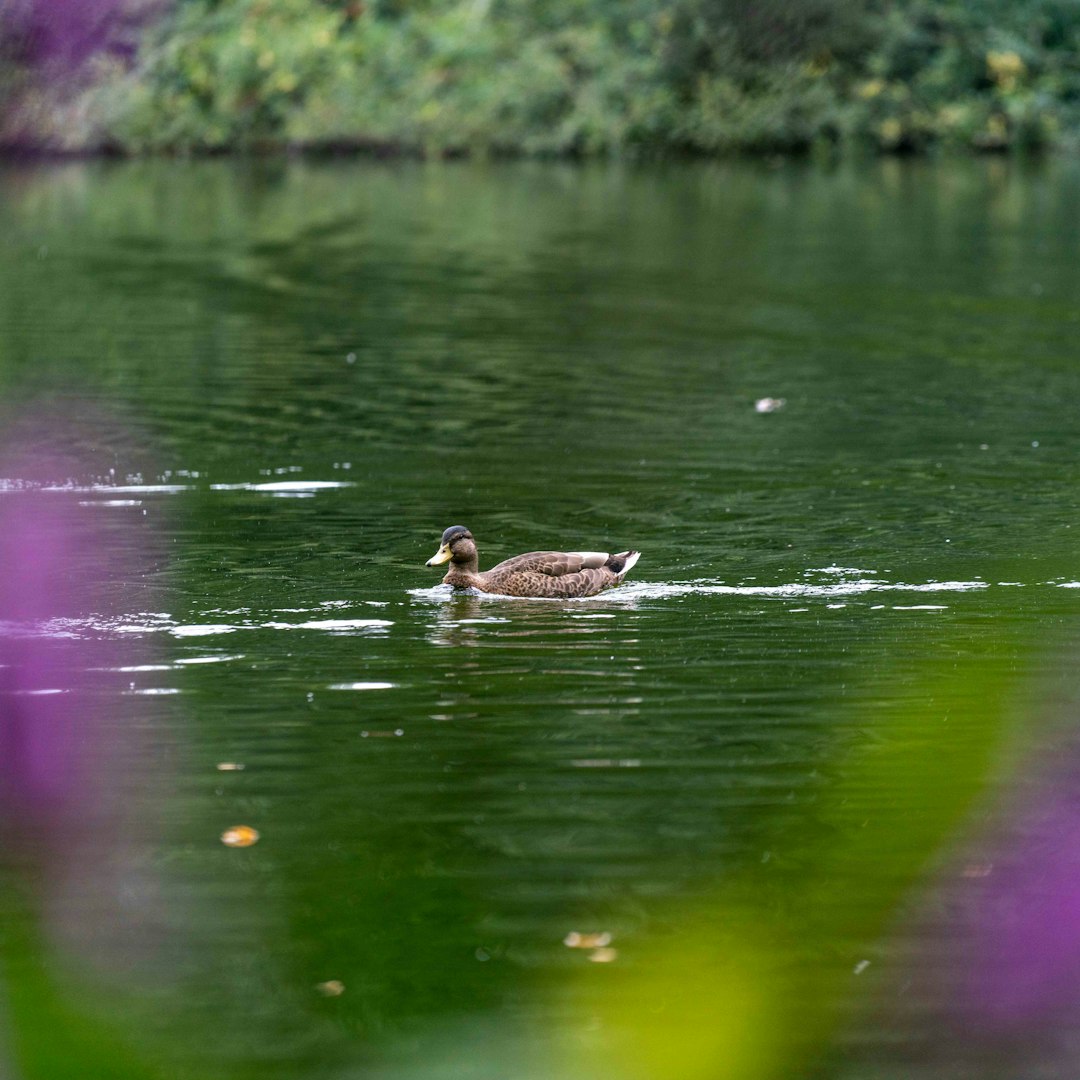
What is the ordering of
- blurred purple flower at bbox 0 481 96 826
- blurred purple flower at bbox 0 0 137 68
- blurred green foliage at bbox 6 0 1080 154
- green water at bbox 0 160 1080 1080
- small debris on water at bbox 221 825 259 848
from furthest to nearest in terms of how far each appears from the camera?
blurred purple flower at bbox 0 0 137 68, blurred green foliage at bbox 6 0 1080 154, blurred purple flower at bbox 0 481 96 826, small debris on water at bbox 221 825 259 848, green water at bbox 0 160 1080 1080

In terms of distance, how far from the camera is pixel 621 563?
42.1 ft

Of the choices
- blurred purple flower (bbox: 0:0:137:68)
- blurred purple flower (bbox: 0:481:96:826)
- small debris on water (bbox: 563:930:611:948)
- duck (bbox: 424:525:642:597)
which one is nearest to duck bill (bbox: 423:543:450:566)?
duck (bbox: 424:525:642:597)

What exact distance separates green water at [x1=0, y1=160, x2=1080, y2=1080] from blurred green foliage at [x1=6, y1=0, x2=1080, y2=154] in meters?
33.2

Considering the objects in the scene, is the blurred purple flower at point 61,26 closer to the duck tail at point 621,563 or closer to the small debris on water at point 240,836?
the duck tail at point 621,563

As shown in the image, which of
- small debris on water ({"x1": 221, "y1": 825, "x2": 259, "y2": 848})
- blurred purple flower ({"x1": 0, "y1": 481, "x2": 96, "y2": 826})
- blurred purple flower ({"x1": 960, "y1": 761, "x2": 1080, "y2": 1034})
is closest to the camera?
blurred purple flower ({"x1": 960, "y1": 761, "x2": 1080, "y2": 1034})

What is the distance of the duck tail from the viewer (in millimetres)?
12766

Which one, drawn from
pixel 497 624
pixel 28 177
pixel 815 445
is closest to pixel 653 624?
pixel 497 624

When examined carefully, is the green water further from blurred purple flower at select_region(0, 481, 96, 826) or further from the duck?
blurred purple flower at select_region(0, 481, 96, 826)

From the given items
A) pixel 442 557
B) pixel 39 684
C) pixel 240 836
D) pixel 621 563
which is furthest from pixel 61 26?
pixel 240 836

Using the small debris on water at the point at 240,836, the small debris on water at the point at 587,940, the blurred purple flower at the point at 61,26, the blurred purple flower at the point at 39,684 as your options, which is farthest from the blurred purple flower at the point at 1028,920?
the blurred purple flower at the point at 61,26

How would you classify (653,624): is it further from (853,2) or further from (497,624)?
(853,2)

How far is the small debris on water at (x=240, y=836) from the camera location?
337 inches

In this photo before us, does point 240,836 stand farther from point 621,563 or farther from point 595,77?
point 595,77

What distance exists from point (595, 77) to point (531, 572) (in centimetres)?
5278
